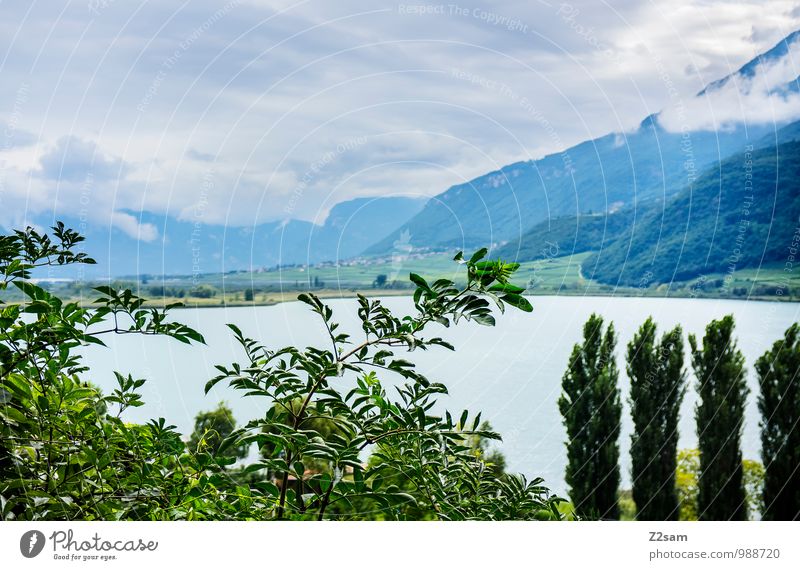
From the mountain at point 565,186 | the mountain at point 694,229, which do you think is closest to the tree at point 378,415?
the mountain at point 565,186

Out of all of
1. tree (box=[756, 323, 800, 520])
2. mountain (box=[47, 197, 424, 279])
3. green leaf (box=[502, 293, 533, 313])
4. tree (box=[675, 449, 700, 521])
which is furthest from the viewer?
tree (box=[675, 449, 700, 521])

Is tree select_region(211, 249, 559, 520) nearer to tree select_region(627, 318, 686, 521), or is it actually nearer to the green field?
the green field

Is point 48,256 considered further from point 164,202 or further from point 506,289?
point 164,202

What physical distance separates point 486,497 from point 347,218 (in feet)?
7.32

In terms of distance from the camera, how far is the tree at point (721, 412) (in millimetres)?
4664

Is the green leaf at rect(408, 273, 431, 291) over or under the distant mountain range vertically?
under

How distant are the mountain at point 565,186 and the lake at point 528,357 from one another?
45 centimetres

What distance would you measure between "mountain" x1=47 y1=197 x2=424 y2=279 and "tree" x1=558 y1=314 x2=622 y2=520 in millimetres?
2729

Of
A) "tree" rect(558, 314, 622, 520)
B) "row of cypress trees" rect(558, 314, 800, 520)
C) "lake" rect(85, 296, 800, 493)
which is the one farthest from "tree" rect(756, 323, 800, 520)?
"tree" rect(558, 314, 622, 520)

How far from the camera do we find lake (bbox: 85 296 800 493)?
2127 millimetres

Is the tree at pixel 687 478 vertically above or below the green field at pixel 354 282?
below

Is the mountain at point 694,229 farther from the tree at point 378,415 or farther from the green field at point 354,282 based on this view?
the tree at point 378,415

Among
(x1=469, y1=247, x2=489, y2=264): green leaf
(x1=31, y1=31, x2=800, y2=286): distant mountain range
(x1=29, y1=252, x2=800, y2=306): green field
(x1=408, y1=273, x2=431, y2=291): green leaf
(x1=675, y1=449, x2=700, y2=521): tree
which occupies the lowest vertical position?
(x1=675, y1=449, x2=700, y2=521): tree
